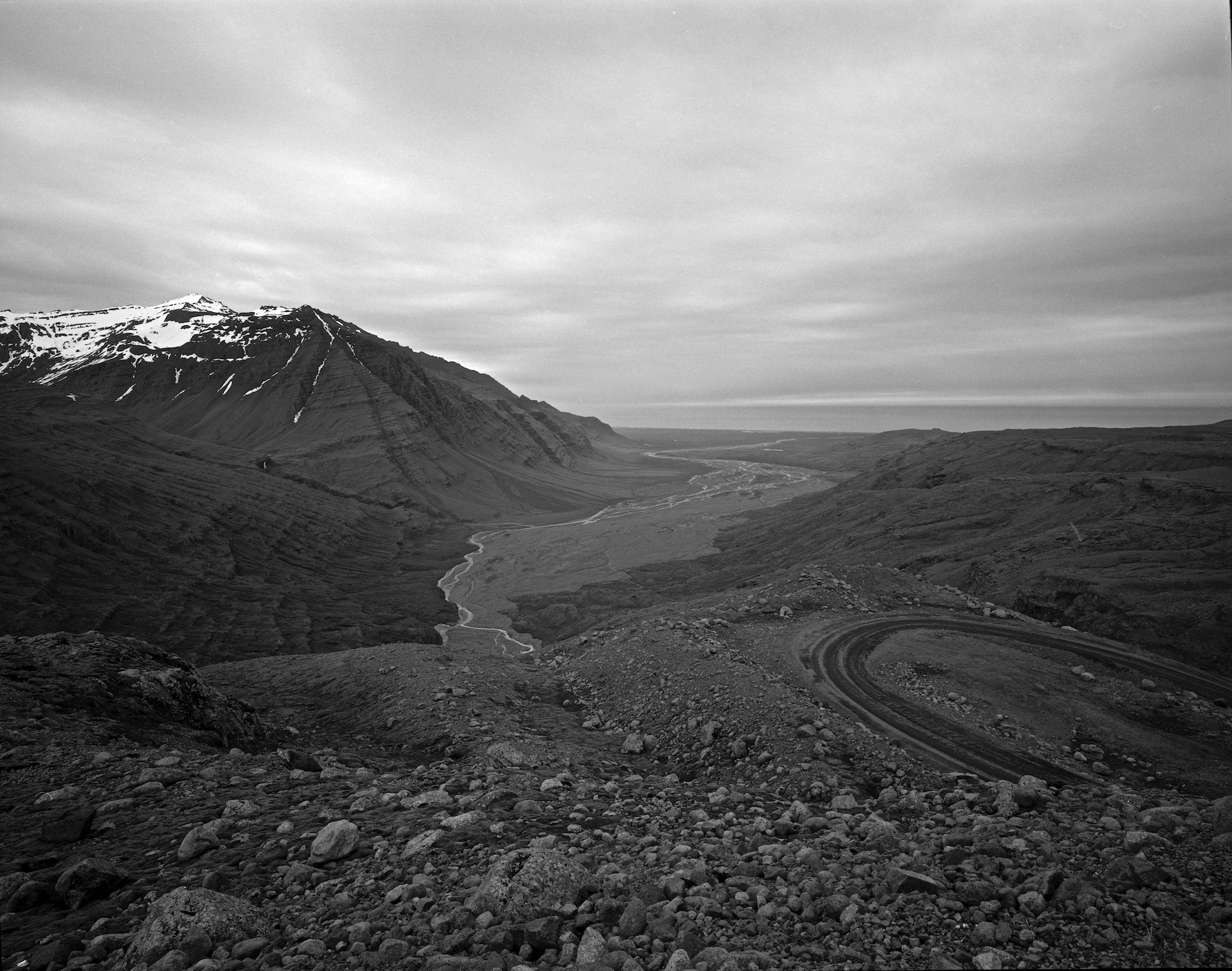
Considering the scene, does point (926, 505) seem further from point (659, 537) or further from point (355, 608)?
point (355, 608)

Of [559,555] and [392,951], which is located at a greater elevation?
[392,951]

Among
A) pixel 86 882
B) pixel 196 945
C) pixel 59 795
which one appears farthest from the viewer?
pixel 59 795

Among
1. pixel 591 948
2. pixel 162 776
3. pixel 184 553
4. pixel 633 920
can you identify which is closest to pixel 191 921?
pixel 591 948

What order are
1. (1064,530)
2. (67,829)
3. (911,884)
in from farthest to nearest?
(1064,530), (67,829), (911,884)

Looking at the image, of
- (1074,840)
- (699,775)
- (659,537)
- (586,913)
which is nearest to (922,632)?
(699,775)

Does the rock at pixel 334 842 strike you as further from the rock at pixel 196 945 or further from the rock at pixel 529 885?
the rock at pixel 529 885

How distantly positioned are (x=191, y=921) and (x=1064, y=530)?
270 ft

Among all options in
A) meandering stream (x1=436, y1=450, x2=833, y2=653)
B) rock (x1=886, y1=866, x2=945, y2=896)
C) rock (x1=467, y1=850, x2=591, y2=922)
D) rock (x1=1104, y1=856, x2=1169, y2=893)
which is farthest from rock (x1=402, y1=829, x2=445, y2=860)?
meandering stream (x1=436, y1=450, x2=833, y2=653)

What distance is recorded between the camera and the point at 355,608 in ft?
275

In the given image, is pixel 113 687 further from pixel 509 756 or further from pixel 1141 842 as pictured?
pixel 1141 842

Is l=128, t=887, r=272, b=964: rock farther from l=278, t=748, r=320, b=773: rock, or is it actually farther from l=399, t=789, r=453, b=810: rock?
l=278, t=748, r=320, b=773: rock

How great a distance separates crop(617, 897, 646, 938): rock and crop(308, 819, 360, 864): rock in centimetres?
506

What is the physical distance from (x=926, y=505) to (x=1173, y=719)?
74318 mm

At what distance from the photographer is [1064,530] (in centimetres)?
6594
